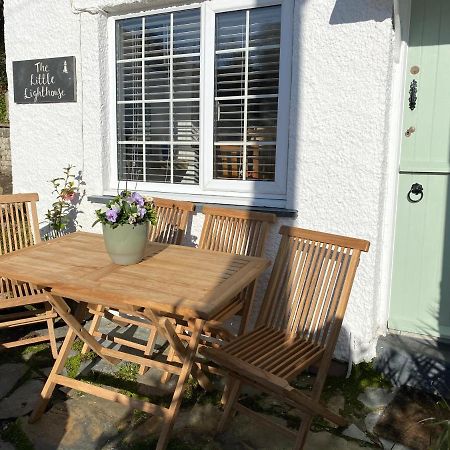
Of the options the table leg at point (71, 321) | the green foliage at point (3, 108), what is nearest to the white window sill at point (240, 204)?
the table leg at point (71, 321)

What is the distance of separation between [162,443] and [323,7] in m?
2.85

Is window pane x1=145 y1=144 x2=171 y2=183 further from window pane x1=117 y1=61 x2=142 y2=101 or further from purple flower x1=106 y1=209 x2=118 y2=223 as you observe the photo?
purple flower x1=106 y1=209 x2=118 y2=223

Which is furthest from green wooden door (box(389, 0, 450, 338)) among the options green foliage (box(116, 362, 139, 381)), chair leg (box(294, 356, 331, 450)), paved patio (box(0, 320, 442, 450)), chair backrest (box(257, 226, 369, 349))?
green foliage (box(116, 362, 139, 381))

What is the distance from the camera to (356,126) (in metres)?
3.14

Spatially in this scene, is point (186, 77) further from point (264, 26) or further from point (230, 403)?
point (230, 403)

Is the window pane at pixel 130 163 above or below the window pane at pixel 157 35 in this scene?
below

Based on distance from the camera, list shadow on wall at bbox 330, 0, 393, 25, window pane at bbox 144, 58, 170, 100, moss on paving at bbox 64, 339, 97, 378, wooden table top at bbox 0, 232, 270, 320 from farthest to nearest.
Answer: window pane at bbox 144, 58, 170, 100 < moss on paving at bbox 64, 339, 97, 378 < shadow on wall at bbox 330, 0, 393, 25 < wooden table top at bbox 0, 232, 270, 320

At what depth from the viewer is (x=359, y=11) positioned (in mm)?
3043

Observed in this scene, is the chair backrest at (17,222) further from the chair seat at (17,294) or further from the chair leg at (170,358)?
the chair leg at (170,358)

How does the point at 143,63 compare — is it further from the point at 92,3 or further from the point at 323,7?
the point at 323,7

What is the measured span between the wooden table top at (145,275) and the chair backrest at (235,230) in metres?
0.45

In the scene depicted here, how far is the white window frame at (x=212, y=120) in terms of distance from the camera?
3424mm

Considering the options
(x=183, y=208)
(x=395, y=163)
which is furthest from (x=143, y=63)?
(x=395, y=163)

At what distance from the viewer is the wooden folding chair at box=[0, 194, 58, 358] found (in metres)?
3.43
